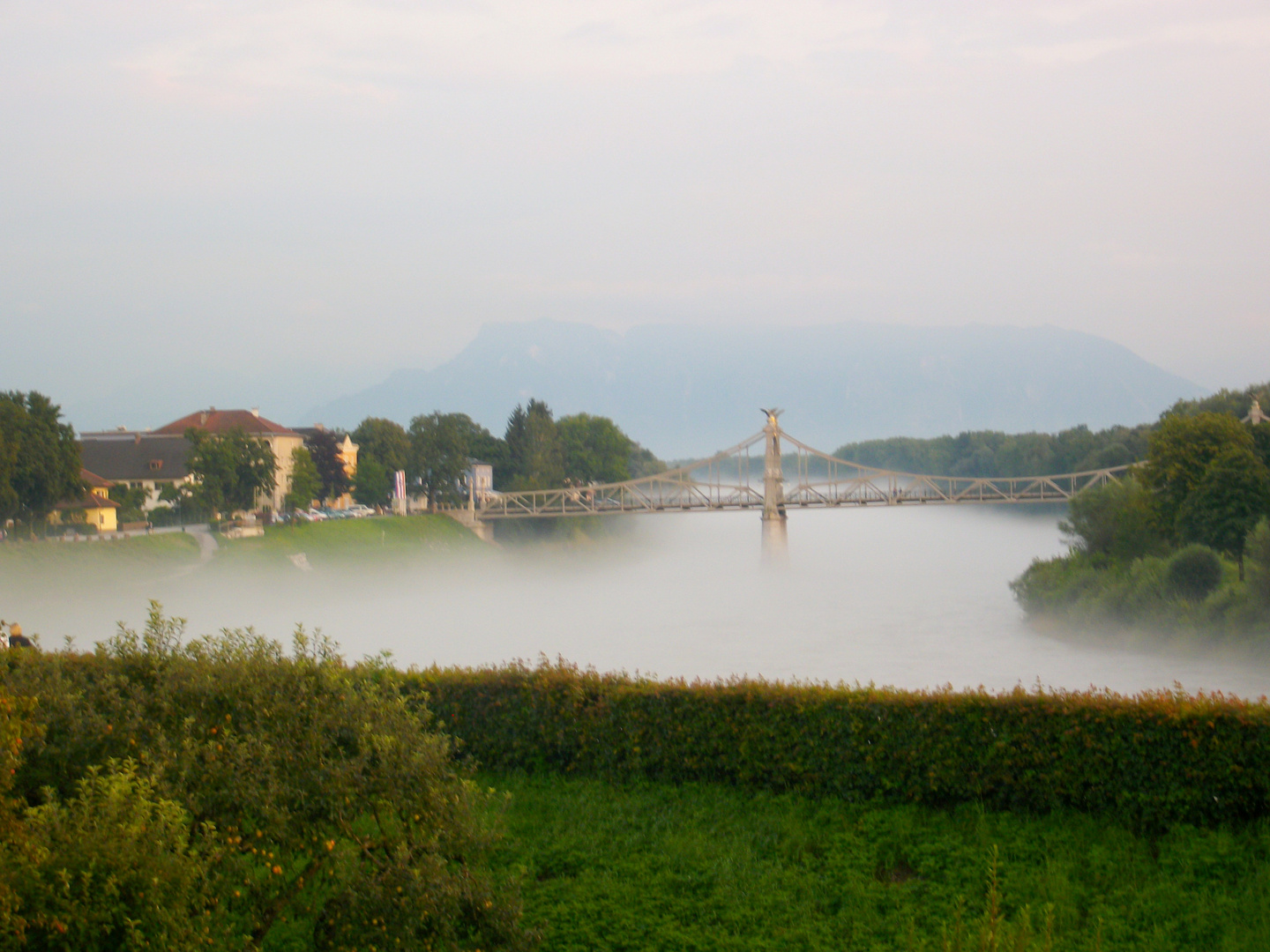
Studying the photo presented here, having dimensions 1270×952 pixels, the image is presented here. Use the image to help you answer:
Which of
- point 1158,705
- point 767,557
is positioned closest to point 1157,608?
point 1158,705

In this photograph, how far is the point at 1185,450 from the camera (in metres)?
25.7

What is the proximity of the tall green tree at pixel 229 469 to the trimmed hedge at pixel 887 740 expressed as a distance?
32973 mm

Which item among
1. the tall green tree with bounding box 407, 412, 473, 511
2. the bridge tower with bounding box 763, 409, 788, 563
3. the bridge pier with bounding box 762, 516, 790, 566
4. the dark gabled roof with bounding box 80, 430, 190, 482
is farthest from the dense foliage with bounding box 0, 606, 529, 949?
the tall green tree with bounding box 407, 412, 473, 511

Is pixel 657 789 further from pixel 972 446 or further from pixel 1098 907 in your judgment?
pixel 972 446

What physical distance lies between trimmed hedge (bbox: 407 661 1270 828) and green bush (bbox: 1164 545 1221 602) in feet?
62.9

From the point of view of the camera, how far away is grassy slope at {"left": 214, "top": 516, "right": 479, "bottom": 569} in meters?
36.9

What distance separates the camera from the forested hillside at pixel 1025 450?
41.3 m

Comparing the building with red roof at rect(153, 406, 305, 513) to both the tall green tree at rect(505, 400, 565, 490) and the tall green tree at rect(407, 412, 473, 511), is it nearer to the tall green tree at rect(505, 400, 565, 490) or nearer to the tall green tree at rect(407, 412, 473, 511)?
the tall green tree at rect(407, 412, 473, 511)

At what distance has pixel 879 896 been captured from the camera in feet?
19.7

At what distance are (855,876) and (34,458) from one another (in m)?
33.1

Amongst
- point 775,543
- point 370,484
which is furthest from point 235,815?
point 370,484

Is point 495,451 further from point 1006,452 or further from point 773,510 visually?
point 1006,452

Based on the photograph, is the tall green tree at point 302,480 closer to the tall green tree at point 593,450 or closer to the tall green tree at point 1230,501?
the tall green tree at point 593,450

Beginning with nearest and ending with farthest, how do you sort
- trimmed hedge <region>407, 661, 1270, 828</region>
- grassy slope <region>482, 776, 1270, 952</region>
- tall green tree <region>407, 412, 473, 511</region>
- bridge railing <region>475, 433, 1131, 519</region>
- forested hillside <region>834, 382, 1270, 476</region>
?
grassy slope <region>482, 776, 1270, 952</region> → trimmed hedge <region>407, 661, 1270, 828</region> → forested hillside <region>834, 382, 1270, 476</region> → bridge railing <region>475, 433, 1131, 519</region> → tall green tree <region>407, 412, 473, 511</region>
